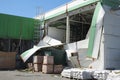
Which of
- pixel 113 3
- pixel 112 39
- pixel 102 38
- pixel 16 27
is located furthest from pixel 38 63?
pixel 16 27

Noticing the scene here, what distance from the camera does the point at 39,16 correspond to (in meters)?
31.3

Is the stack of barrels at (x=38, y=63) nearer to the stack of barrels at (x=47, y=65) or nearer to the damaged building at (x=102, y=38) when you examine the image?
the stack of barrels at (x=47, y=65)

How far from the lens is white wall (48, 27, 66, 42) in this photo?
30.1 metres

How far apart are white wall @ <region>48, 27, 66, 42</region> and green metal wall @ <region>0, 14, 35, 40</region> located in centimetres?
246

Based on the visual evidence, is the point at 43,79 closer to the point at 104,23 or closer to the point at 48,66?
the point at 48,66

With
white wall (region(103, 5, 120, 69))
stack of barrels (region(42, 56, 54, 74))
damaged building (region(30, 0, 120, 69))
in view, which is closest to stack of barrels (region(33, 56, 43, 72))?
stack of barrels (region(42, 56, 54, 74))

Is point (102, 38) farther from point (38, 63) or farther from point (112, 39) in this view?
point (38, 63)

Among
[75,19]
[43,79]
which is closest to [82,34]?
[75,19]

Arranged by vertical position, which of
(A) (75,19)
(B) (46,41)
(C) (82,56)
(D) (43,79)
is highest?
(A) (75,19)

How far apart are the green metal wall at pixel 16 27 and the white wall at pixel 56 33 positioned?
2.46 metres

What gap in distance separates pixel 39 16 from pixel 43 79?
1710 centimetres

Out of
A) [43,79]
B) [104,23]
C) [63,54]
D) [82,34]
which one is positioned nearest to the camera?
[43,79]

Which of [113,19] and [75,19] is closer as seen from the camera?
[113,19]

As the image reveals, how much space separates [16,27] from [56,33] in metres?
5.26
